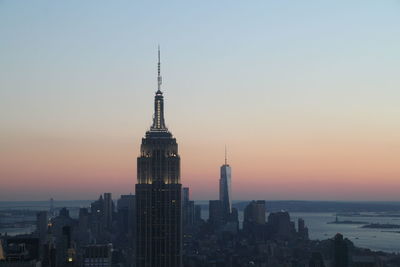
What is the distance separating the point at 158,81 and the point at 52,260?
6.50 meters

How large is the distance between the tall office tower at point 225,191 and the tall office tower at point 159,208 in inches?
884

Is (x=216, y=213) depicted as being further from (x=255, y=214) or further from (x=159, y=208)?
(x=159, y=208)

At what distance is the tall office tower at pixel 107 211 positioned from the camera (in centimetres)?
3562

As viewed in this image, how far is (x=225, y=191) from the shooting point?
44.9 meters

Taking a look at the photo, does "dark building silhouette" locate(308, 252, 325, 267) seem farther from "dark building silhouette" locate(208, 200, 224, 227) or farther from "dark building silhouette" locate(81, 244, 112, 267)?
"dark building silhouette" locate(208, 200, 224, 227)

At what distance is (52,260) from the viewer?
899 inches

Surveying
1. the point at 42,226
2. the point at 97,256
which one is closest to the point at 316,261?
the point at 97,256

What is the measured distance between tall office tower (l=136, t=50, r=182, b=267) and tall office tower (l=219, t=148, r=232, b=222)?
22445 millimetres

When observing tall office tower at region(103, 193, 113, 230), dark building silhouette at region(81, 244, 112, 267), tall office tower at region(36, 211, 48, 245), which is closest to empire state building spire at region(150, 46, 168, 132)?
dark building silhouette at region(81, 244, 112, 267)

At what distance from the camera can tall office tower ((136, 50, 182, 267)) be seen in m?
18.7

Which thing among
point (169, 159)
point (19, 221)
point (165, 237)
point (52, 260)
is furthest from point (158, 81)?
point (19, 221)

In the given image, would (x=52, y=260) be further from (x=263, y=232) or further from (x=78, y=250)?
(x=263, y=232)

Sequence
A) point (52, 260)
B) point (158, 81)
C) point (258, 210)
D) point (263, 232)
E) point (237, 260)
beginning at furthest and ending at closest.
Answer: point (258, 210), point (263, 232), point (237, 260), point (52, 260), point (158, 81)

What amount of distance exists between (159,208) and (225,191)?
26.1m
